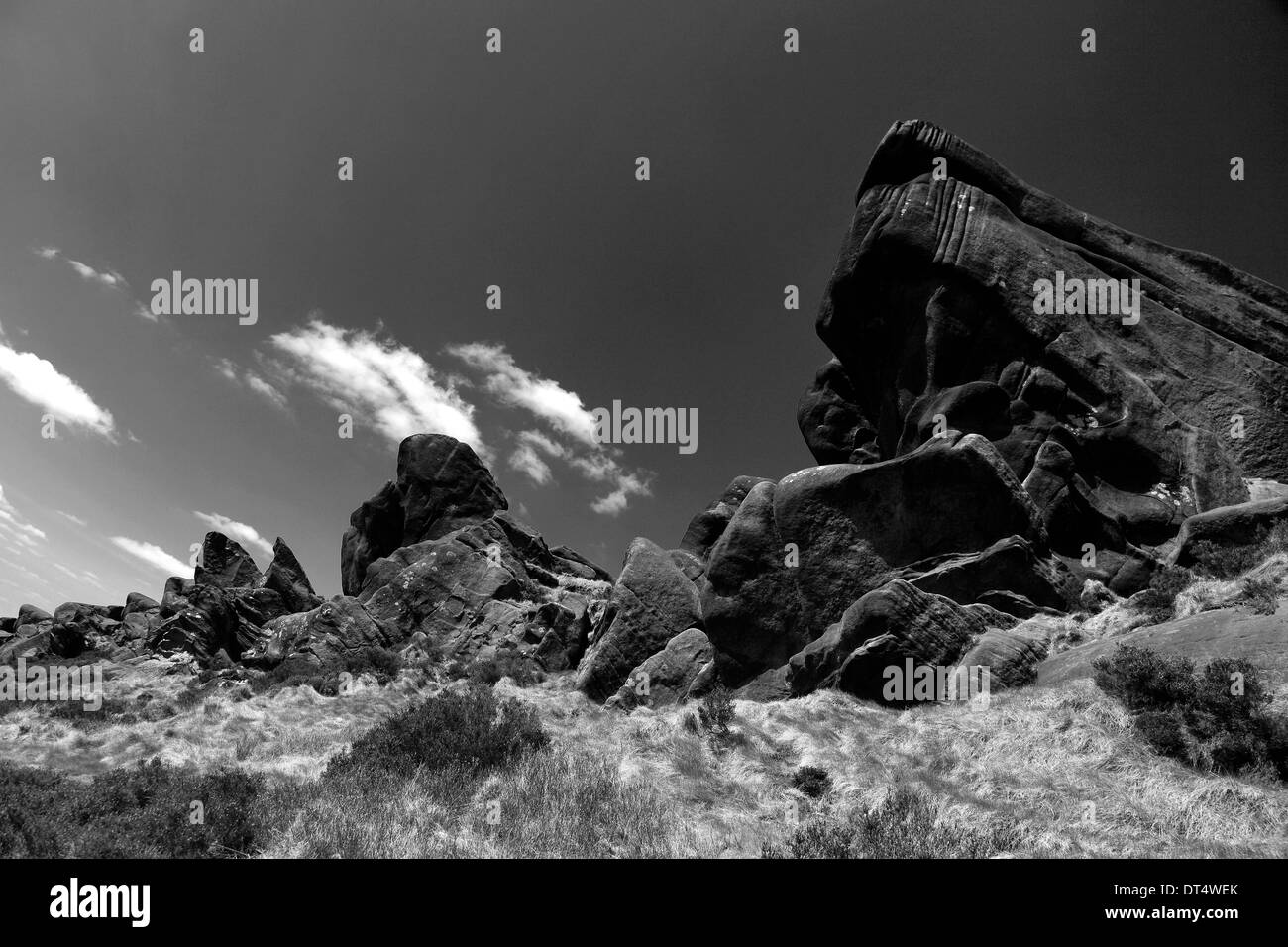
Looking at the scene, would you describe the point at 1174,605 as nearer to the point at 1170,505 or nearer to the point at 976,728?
the point at 976,728

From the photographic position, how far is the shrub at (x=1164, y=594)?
16.2 m

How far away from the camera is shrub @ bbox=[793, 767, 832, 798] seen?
11.4m

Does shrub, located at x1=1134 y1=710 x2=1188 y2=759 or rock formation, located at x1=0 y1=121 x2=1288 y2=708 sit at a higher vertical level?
rock formation, located at x1=0 y1=121 x2=1288 y2=708

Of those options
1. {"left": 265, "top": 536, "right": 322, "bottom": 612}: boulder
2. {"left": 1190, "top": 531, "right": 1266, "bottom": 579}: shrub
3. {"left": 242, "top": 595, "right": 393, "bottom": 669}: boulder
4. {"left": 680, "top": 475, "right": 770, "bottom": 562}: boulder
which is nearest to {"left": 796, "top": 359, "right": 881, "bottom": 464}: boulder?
{"left": 680, "top": 475, "right": 770, "bottom": 562}: boulder

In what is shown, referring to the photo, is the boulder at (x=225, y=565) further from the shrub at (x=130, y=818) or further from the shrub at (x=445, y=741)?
the shrub at (x=130, y=818)

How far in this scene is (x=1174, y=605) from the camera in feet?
53.0

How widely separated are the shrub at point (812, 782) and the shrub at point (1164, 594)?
36.1ft

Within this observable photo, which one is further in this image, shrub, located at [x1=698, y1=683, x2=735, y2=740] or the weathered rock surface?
shrub, located at [x1=698, y1=683, x2=735, y2=740]

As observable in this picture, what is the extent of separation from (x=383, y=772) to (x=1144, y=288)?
38.0m

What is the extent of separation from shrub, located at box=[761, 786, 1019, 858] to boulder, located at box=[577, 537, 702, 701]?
16455mm

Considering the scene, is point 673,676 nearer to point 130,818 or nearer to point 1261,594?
point 1261,594

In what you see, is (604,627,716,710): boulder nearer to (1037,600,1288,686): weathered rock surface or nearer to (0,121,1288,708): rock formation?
(0,121,1288,708): rock formation

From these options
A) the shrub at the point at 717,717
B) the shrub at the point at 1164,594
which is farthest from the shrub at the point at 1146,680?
the shrub at the point at 717,717
